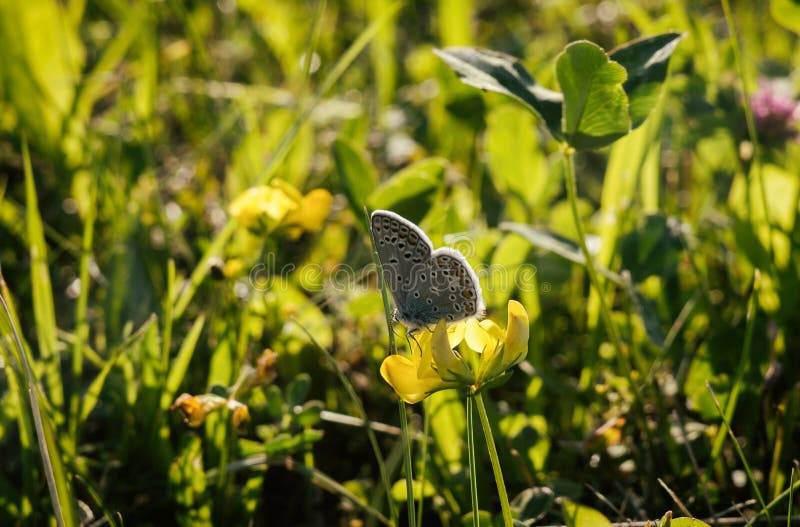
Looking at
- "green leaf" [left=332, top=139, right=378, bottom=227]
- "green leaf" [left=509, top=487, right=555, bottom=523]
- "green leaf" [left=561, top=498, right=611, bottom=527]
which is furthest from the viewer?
"green leaf" [left=332, top=139, right=378, bottom=227]

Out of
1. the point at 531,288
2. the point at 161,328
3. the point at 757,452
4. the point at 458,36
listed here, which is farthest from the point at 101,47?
the point at 757,452

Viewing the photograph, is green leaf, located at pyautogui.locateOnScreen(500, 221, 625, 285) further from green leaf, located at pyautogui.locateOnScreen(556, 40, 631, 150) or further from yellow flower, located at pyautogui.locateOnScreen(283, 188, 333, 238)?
yellow flower, located at pyautogui.locateOnScreen(283, 188, 333, 238)

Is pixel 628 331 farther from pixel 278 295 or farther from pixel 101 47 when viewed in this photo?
pixel 101 47

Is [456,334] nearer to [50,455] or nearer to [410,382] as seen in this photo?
[410,382]

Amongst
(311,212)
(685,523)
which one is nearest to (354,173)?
(311,212)

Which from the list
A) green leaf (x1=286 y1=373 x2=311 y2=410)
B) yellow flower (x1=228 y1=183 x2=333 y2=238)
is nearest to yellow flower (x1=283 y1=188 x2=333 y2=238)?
yellow flower (x1=228 y1=183 x2=333 y2=238)
